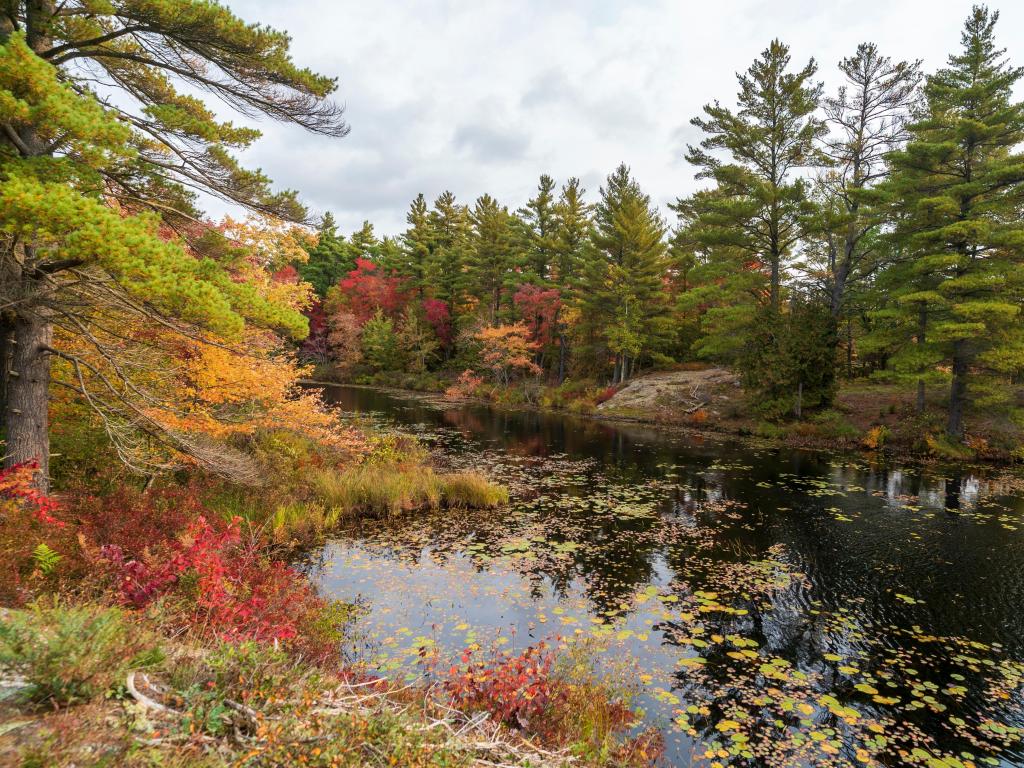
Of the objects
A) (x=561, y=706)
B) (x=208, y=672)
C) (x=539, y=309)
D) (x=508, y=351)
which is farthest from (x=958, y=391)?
(x=508, y=351)

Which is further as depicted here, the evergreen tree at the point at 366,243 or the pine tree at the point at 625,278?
the evergreen tree at the point at 366,243

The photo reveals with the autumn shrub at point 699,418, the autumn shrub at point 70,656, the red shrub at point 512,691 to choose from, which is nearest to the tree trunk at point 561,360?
the autumn shrub at point 699,418

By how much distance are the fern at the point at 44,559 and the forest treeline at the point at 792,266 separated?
6075mm

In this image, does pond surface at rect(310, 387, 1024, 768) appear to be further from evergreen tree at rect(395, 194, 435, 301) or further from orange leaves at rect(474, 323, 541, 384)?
evergreen tree at rect(395, 194, 435, 301)

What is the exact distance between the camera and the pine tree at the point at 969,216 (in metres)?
17.7

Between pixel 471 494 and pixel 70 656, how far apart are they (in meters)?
9.68

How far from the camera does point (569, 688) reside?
5309 mm

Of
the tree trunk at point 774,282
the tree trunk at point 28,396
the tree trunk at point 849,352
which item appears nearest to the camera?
the tree trunk at point 28,396

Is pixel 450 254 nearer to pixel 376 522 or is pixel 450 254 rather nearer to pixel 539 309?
pixel 539 309

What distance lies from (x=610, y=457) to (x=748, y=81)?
2133cm

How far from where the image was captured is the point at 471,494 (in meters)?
12.6

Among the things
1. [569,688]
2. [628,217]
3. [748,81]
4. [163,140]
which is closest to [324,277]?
[628,217]

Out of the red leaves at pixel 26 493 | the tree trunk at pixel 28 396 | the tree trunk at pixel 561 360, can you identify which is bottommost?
the red leaves at pixel 26 493

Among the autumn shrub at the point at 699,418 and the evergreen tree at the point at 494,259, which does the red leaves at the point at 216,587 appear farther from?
the evergreen tree at the point at 494,259
